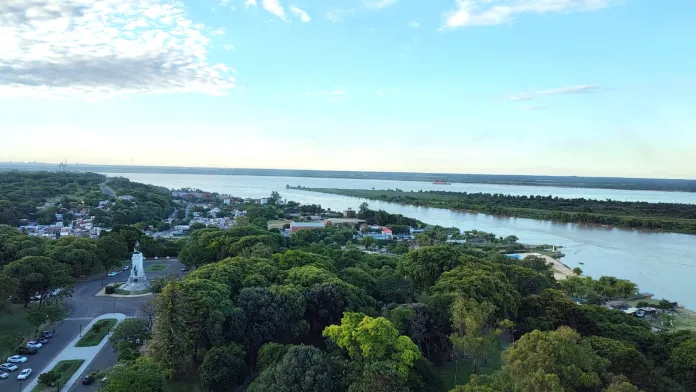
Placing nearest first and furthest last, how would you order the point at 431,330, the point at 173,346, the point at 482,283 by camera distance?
the point at 173,346, the point at 431,330, the point at 482,283

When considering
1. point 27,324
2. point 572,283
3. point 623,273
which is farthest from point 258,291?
point 623,273

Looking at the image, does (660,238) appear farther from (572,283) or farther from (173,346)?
(173,346)

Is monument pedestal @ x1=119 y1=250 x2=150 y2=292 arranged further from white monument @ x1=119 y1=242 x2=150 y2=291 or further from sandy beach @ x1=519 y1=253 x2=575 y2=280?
sandy beach @ x1=519 y1=253 x2=575 y2=280

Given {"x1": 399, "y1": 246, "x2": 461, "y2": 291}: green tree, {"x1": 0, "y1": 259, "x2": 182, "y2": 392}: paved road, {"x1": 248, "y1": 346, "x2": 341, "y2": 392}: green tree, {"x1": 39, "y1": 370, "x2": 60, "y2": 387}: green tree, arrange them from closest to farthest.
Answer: {"x1": 248, "y1": 346, "x2": 341, "y2": 392}: green tree, {"x1": 39, "y1": 370, "x2": 60, "y2": 387}: green tree, {"x1": 0, "y1": 259, "x2": 182, "y2": 392}: paved road, {"x1": 399, "y1": 246, "x2": 461, "y2": 291}: green tree

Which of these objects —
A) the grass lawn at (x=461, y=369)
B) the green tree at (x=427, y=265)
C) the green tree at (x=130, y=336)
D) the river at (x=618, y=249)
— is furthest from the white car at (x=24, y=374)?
the river at (x=618, y=249)

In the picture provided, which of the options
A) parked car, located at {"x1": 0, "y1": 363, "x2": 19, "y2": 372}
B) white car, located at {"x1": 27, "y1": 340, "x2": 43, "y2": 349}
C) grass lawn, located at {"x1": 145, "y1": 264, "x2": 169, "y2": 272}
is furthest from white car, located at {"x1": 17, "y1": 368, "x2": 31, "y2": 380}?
grass lawn, located at {"x1": 145, "y1": 264, "x2": 169, "y2": 272}

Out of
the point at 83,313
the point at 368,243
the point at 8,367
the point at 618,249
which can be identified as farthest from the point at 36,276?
the point at 618,249
